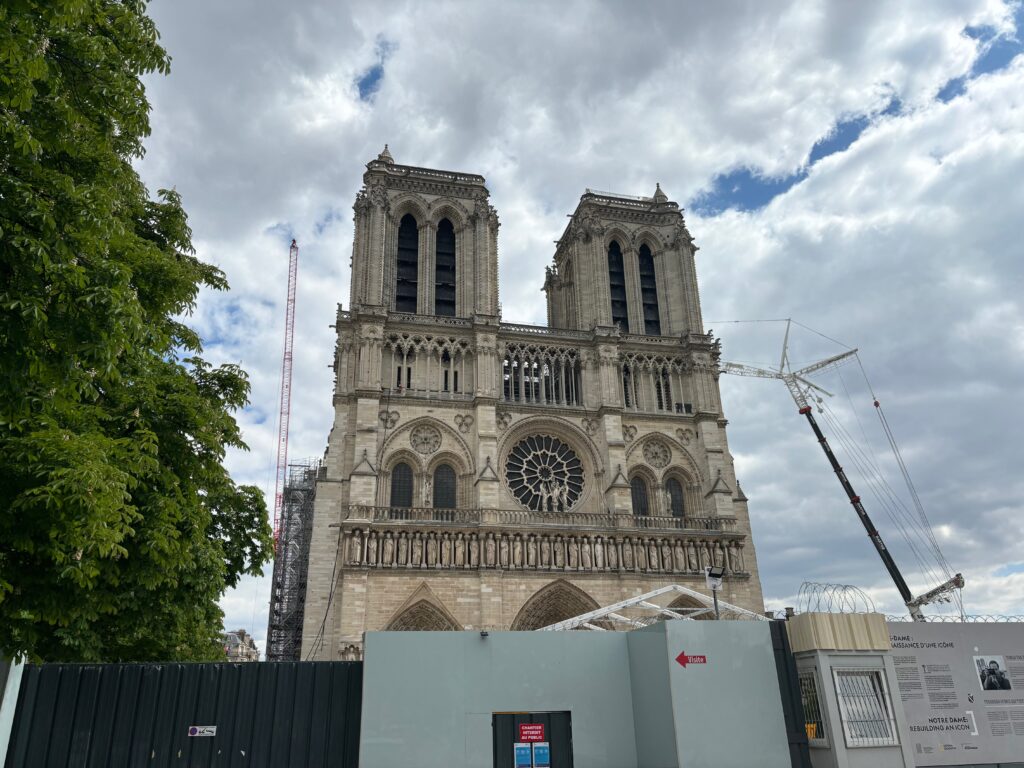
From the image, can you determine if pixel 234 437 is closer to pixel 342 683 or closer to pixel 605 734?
pixel 342 683

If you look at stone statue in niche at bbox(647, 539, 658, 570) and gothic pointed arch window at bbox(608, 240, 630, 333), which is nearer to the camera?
stone statue in niche at bbox(647, 539, 658, 570)

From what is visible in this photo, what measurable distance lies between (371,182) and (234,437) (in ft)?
101

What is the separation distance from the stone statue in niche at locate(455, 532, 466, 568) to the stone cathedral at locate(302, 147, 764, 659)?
7 centimetres

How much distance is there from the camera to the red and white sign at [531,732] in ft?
46.2

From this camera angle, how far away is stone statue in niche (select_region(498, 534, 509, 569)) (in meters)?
33.5

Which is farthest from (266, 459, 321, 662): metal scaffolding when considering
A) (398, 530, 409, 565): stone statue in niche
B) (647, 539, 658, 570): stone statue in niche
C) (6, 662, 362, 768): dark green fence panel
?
(6, 662, 362, 768): dark green fence panel

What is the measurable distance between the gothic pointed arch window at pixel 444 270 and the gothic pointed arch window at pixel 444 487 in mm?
9195

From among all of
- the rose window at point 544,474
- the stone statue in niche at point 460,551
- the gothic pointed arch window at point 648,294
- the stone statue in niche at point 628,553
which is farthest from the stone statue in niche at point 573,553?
the gothic pointed arch window at point 648,294

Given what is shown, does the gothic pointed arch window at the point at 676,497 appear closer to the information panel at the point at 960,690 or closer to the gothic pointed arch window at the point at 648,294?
the gothic pointed arch window at the point at 648,294

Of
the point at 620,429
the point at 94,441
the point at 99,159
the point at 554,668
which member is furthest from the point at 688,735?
the point at 620,429

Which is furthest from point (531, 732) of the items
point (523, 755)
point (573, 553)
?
point (573, 553)

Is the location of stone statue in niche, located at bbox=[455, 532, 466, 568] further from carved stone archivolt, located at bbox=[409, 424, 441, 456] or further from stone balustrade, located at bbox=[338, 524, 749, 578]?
carved stone archivolt, located at bbox=[409, 424, 441, 456]

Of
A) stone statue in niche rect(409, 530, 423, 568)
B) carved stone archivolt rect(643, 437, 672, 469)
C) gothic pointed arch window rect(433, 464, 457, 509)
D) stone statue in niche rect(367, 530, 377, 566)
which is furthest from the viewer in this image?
carved stone archivolt rect(643, 437, 672, 469)

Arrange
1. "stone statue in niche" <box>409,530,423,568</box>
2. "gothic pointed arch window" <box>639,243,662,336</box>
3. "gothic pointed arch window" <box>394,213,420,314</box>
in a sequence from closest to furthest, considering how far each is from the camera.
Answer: "stone statue in niche" <box>409,530,423,568</box> < "gothic pointed arch window" <box>394,213,420,314</box> < "gothic pointed arch window" <box>639,243,662,336</box>
